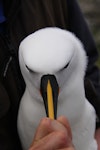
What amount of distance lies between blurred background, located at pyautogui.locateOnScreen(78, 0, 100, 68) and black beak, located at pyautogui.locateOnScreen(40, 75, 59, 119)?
2711mm

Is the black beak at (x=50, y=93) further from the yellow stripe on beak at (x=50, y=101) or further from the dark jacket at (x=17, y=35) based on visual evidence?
the dark jacket at (x=17, y=35)

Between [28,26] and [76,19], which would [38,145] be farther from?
[76,19]

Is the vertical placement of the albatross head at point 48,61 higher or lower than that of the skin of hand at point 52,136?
higher

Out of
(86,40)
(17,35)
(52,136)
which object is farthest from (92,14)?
(52,136)

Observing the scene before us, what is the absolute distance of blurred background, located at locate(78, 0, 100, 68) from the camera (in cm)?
436

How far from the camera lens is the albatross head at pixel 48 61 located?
1.48 meters

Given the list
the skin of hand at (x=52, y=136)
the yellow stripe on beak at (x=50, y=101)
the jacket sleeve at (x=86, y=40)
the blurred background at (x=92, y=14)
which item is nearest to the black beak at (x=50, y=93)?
the yellow stripe on beak at (x=50, y=101)

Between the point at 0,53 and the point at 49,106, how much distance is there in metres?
0.24

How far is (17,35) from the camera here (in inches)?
66.5

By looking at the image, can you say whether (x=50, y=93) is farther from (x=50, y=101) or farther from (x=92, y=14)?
(x=92, y=14)

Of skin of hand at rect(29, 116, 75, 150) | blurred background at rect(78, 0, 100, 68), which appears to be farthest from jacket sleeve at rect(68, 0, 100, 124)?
blurred background at rect(78, 0, 100, 68)

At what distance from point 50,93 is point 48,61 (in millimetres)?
99

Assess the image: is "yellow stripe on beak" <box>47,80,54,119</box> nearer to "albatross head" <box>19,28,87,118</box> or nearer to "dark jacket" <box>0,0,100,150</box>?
"albatross head" <box>19,28,87,118</box>

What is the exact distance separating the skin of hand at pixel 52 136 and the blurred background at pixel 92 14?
288 centimetres
